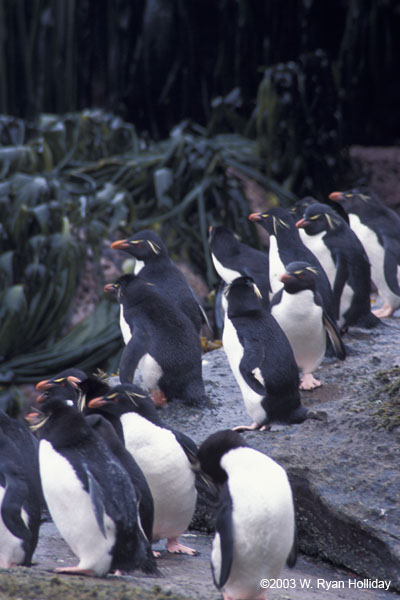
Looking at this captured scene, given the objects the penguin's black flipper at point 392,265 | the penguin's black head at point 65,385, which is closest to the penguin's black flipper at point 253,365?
the penguin's black head at point 65,385

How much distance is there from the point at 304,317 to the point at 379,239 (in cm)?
147

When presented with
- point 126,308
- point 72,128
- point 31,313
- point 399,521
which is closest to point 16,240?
point 31,313

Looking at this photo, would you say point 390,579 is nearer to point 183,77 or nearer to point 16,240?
point 16,240

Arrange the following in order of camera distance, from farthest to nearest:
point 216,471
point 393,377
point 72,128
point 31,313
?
point 72,128 < point 31,313 < point 393,377 < point 216,471

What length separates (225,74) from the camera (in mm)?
10789

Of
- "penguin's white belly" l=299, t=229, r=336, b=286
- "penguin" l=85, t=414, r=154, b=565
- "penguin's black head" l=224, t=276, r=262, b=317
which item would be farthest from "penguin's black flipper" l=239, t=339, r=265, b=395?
"penguin's white belly" l=299, t=229, r=336, b=286

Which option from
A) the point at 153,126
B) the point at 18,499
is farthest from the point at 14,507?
the point at 153,126

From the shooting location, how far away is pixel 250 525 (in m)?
2.41

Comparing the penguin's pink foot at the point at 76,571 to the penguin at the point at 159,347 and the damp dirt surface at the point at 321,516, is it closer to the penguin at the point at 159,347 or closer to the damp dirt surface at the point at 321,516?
the damp dirt surface at the point at 321,516

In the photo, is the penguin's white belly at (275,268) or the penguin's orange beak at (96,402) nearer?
the penguin's orange beak at (96,402)

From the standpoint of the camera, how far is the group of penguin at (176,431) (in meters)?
2.46

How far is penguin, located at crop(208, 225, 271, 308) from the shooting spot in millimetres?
4699

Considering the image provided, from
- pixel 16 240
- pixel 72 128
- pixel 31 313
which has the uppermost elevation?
pixel 72 128

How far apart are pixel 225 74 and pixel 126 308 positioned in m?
7.43
